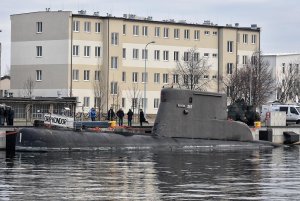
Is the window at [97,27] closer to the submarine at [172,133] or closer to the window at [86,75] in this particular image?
the window at [86,75]

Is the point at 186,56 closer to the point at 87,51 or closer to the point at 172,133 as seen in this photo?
the point at 87,51

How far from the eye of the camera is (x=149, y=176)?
112 ft

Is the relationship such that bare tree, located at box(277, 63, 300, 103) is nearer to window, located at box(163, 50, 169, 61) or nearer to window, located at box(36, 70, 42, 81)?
window, located at box(163, 50, 169, 61)

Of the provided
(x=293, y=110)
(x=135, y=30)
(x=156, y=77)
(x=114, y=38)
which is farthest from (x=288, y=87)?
(x=293, y=110)

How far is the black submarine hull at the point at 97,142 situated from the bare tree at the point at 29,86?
5789cm

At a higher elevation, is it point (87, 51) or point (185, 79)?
point (87, 51)

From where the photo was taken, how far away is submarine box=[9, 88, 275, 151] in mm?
46906

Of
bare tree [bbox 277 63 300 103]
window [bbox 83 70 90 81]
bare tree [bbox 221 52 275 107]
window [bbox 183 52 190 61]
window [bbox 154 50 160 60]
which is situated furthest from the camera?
bare tree [bbox 277 63 300 103]

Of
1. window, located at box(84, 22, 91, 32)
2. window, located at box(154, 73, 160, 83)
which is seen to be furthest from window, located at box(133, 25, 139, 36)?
window, located at box(154, 73, 160, 83)

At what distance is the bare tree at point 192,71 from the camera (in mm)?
108438

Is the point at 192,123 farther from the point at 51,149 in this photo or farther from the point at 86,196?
the point at 86,196

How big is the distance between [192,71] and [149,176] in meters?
74.7

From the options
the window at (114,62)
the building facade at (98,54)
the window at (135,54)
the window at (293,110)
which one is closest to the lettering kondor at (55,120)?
the window at (293,110)

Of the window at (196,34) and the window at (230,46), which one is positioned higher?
the window at (196,34)
